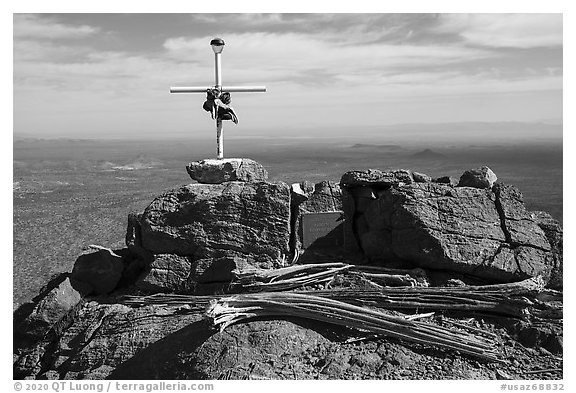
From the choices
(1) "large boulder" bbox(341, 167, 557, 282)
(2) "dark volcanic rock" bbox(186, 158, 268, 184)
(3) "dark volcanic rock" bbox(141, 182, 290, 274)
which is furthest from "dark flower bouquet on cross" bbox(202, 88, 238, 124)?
(1) "large boulder" bbox(341, 167, 557, 282)

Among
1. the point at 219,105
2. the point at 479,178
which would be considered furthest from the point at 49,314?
the point at 479,178

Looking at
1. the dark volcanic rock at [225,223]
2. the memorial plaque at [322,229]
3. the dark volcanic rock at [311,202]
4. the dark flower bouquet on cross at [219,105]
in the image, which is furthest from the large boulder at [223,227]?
the dark flower bouquet on cross at [219,105]

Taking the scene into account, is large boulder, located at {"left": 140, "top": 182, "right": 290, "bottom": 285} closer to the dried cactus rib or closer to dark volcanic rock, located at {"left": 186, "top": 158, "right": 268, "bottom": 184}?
dark volcanic rock, located at {"left": 186, "top": 158, "right": 268, "bottom": 184}

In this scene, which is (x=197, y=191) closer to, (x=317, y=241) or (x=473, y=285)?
(x=317, y=241)

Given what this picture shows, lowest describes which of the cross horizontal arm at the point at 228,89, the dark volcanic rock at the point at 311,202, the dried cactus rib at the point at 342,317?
the dried cactus rib at the point at 342,317

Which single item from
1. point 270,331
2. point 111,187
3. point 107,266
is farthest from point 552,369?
point 111,187

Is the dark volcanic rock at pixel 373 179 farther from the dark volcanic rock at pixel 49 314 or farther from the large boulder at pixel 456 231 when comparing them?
the dark volcanic rock at pixel 49 314
